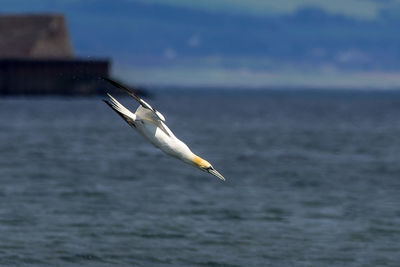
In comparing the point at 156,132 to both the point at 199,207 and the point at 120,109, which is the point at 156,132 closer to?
the point at 120,109

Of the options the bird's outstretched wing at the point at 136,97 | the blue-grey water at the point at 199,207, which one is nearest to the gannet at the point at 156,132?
the bird's outstretched wing at the point at 136,97

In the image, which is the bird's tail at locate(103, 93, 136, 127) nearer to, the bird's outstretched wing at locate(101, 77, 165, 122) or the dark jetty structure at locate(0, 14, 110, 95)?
the bird's outstretched wing at locate(101, 77, 165, 122)

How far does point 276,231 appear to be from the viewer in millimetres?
26344

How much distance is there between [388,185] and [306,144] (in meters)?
28.6

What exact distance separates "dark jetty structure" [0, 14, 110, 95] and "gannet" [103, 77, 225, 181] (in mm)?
128805

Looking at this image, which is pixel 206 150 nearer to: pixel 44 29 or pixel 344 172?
pixel 344 172

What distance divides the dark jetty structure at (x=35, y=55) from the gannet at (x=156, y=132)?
129 meters

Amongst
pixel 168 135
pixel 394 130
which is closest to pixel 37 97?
pixel 394 130

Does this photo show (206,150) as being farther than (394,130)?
No

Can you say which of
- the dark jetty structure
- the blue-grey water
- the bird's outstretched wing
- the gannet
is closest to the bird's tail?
the gannet

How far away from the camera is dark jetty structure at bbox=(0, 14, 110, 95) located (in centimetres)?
14525

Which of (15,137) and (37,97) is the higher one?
(37,97)

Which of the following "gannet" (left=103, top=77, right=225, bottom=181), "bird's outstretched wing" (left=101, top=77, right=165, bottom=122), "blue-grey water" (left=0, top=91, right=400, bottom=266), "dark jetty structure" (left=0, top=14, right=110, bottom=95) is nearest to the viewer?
"bird's outstretched wing" (left=101, top=77, right=165, bottom=122)

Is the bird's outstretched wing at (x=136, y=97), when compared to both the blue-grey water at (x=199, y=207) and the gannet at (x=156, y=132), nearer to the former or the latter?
the gannet at (x=156, y=132)
